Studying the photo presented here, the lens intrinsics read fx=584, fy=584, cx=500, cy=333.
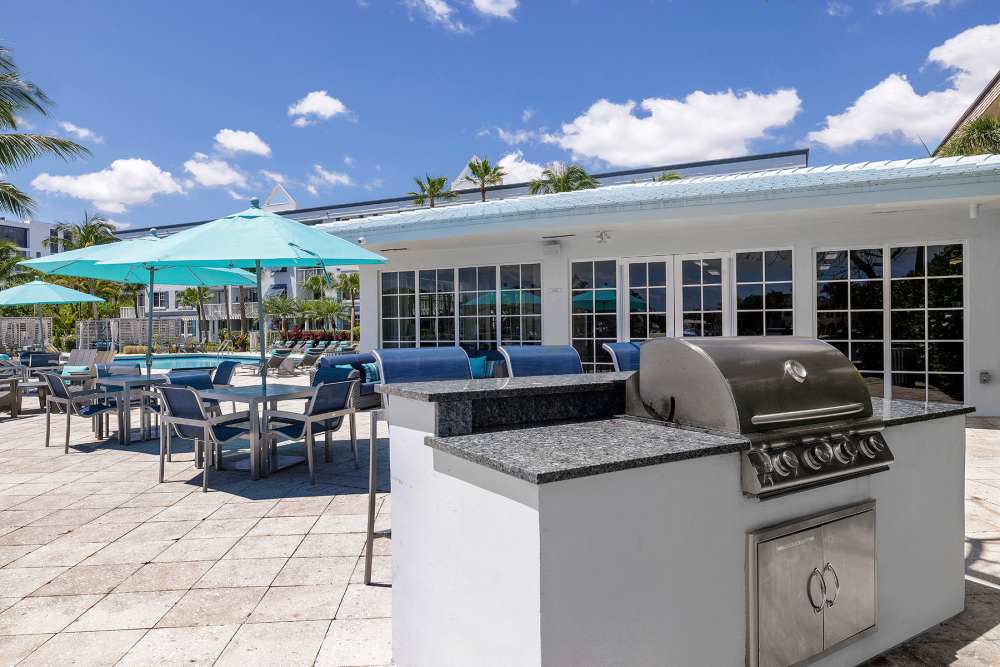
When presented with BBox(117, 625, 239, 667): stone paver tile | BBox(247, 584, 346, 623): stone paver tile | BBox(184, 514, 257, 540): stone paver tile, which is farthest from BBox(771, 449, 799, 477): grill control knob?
BBox(184, 514, 257, 540): stone paver tile

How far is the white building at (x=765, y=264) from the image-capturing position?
26.8 ft

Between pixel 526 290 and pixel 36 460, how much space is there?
784 cm

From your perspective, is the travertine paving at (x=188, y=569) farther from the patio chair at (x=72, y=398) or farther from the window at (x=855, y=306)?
the window at (x=855, y=306)

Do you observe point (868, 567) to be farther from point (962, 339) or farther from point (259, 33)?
point (259, 33)

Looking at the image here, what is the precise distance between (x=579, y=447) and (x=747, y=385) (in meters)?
0.67

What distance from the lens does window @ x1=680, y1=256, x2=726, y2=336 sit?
9.72m

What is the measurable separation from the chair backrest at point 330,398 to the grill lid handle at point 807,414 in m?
4.01

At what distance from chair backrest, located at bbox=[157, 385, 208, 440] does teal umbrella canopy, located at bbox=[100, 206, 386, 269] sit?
113 centimetres

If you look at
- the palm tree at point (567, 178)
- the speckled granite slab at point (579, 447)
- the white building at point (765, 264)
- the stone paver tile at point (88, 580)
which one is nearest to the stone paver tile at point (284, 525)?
the stone paver tile at point (88, 580)

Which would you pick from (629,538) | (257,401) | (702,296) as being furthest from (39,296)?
(629,538)

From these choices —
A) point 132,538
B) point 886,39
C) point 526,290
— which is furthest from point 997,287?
point 132,538

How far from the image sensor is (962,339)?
27.7 feet

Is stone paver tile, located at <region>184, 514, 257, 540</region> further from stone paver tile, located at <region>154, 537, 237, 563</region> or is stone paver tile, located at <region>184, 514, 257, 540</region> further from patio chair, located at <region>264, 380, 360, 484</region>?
patio chair, located at <region>264, 380, 360, 484</region>

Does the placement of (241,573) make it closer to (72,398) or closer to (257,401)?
(257,401)
